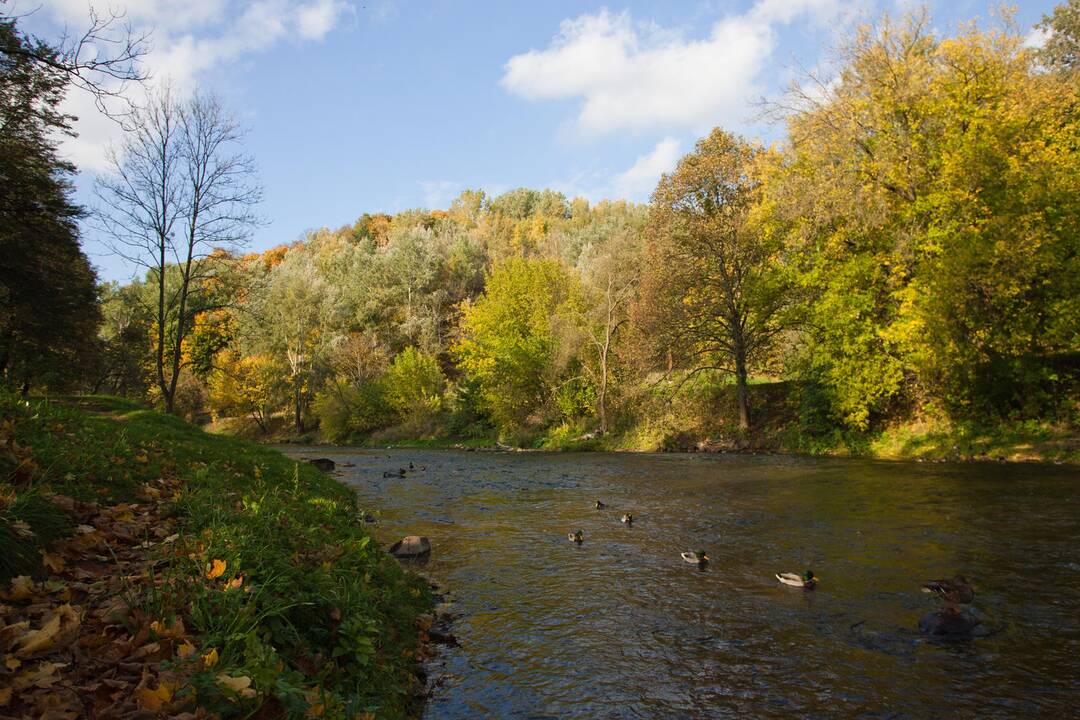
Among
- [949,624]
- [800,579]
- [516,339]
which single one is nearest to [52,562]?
[800,579]

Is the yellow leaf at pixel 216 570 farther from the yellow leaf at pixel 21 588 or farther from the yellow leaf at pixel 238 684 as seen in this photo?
the yellow leaf at pixel 238 684

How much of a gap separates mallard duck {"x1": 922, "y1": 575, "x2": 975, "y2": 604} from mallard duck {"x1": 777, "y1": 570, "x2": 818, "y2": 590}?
1.41 meters

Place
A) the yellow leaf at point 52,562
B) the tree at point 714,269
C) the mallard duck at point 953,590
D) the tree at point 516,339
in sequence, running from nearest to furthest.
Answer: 1. the yellow leaf at point 52,562
2. the mallard duck at point 953,590
3. the tree at point 714,269
4. the tree at point 516,339

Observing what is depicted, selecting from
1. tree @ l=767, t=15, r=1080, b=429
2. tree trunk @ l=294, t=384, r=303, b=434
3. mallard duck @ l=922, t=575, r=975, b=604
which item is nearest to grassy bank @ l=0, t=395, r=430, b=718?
mallard duck @ l=922, t=575, r=975, b=604

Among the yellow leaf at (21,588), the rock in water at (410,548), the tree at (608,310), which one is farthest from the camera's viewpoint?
the tree at (608,310)

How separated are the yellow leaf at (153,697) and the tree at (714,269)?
28450mm

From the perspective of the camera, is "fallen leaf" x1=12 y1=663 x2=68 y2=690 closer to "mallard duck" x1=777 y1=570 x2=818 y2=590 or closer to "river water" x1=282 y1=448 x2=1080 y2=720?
"river water" x1=282 y1=448 x2=1080 y2=720

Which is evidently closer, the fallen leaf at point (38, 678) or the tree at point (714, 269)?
the fallen leaf at point (38, 678)

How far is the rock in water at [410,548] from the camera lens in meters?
10.8

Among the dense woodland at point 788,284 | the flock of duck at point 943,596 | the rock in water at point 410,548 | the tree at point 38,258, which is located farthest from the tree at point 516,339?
the flock of duck at point 943,596

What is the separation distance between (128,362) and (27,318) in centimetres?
1941

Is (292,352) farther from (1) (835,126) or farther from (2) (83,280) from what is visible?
(1) (835,126)

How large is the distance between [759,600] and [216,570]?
6.81 meters

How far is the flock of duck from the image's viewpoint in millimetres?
6969
